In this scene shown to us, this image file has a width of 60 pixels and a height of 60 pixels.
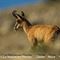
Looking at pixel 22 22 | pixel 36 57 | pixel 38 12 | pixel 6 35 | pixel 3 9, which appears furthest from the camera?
pixel 3 9

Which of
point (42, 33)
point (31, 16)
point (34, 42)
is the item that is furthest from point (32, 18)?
point (42, 33)

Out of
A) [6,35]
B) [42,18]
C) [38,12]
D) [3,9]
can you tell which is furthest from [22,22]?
[3,9]

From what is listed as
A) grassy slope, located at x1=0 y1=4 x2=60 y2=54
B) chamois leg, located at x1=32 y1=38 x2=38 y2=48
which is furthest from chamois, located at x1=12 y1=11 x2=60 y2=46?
grassy slope, located at x1=0 y1=4 x2=60 y2=54

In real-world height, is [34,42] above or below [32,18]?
above

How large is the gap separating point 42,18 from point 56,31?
67.7 feet

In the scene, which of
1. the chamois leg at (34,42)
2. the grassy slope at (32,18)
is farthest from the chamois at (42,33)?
the grassy slope at (32,18)

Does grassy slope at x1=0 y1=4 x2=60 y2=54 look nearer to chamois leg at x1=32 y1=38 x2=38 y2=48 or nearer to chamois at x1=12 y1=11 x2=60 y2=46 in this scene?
chamois at x1=12 y1=11 x2=60 y2=46

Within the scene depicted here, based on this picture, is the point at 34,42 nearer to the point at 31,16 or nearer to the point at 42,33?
the point at 42,33

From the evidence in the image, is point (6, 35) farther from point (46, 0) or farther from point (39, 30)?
point (39, 30)

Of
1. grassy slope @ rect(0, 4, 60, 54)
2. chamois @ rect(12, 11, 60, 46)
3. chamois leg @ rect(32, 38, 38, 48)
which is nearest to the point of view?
chamois @ rect(12, 11, 60, 46)

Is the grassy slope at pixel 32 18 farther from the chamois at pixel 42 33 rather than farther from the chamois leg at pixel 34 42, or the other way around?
the chamois leg at pixel 34 42

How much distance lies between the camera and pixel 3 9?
4634cm

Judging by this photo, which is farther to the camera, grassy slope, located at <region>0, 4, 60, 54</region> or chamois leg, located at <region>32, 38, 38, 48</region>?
grassy slope, located at <region>0, 4, 60, 54</region>

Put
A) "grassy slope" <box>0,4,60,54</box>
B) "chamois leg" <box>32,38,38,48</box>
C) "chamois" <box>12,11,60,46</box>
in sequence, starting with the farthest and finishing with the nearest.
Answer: "grassy slope" <box>0,4,60,54</box>, "chamois leg" <box>32,38,38,48</box>, "chamois" <box>12,11,60,46</box>
